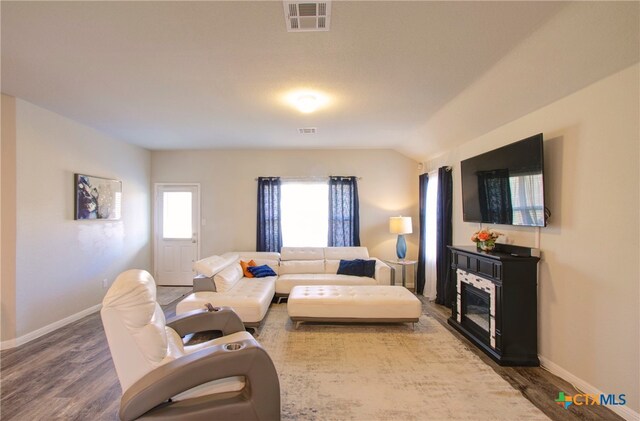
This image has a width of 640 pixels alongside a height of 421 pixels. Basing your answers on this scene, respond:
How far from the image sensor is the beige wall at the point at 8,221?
9.60 ft

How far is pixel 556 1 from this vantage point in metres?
1.62

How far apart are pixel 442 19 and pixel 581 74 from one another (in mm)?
1171

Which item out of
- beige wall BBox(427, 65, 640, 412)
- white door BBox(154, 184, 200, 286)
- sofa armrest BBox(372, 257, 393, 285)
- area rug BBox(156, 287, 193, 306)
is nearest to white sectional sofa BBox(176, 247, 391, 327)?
sofa armrest BBox(372, 257, 393, 285)

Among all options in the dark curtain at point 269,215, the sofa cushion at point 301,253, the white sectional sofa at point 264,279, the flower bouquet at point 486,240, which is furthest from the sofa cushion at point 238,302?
the flower bouquet at point 486,240

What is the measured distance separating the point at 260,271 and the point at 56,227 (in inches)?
102

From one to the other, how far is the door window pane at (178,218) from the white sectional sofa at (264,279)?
147 cm

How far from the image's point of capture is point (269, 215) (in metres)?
5.38

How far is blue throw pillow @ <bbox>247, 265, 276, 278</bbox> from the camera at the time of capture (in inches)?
173

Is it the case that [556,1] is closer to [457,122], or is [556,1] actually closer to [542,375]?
[457,122]

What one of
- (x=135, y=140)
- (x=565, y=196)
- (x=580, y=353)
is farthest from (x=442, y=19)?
(x=135, y=140)

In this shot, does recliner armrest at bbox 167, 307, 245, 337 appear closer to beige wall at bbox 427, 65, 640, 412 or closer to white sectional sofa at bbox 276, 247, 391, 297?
white sectional sofa at bbox 276, 247, 391, 297

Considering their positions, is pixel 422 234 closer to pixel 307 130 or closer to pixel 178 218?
pixel 307 130

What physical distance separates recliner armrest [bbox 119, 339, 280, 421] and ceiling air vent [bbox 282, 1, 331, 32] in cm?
202

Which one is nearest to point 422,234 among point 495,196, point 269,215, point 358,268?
point 358,268
